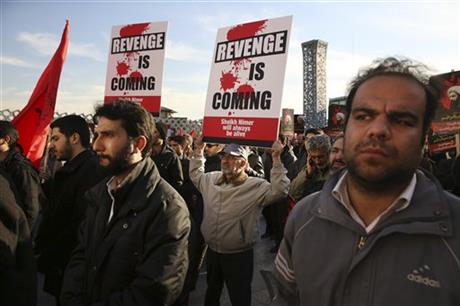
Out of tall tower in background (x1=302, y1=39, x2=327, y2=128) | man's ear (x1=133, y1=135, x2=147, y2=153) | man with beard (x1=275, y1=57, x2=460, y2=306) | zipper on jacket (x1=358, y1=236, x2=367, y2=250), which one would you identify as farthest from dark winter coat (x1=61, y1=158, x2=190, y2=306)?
tall tower in background (x1=302, y1=39, x2=327, y2=128)

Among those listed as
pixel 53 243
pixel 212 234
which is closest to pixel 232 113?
pixel 212 234

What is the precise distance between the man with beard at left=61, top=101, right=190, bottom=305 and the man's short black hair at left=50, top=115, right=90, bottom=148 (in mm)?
1442

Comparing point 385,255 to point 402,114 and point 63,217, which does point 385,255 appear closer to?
point 402,114

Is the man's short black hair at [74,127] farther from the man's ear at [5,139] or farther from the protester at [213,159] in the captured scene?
the protester at [213,159]

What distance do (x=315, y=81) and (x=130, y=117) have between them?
56.2 m

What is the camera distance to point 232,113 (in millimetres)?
3854

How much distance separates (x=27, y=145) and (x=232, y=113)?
2.83 meters

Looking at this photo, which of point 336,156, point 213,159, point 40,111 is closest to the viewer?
point 336,156

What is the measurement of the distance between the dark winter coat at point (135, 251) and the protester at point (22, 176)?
1.76 meters

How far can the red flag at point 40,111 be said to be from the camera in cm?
486

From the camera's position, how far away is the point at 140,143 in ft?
8.27

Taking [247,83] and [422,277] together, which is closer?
[422,277]

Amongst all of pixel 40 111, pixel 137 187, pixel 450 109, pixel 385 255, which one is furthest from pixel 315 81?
pixel 385 255

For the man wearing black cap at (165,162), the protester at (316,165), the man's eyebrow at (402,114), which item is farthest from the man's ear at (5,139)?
the man's eyebrow at (402,114)
